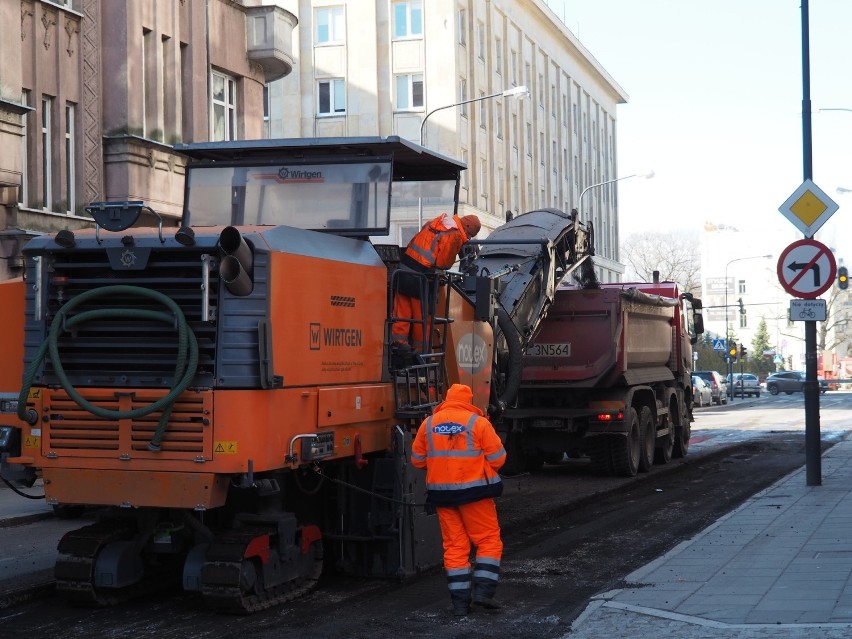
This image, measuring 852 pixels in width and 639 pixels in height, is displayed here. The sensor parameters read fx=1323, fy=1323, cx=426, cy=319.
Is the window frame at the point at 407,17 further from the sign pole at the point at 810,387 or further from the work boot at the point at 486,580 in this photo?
the work boot at the point at 486,580

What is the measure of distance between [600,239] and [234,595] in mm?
71187

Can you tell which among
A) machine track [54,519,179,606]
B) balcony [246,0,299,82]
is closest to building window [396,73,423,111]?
balcony [246,0,299,82]

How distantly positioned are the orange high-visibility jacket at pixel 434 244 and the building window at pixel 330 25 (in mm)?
44536

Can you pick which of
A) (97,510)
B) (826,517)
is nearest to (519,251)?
(826,517)

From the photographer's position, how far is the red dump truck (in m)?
18.1

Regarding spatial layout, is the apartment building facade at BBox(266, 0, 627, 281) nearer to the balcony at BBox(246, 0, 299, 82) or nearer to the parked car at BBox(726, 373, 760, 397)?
the parked car at BBox(726, 373, 760, 397)

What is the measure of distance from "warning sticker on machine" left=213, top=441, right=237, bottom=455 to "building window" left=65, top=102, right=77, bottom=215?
46.1 feet

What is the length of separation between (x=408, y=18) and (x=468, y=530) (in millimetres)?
46458

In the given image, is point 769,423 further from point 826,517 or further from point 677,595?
point 677,595

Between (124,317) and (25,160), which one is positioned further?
(25,160)

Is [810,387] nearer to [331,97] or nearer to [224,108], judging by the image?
[224,108]

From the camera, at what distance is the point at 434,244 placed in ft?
35.3

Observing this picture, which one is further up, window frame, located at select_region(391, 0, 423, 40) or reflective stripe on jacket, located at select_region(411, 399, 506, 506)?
window frame, located at select_region(391, 0, 423, 40)

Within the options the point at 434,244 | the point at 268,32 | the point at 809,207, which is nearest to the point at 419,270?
the point at 434,244
